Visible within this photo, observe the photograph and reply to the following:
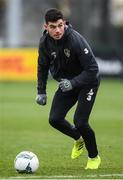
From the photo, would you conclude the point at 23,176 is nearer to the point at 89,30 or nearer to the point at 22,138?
the point at 22,138

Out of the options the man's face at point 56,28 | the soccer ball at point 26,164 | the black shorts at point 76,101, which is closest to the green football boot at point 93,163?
the black shorts at point 76,101

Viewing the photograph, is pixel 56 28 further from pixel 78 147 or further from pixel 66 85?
pixel 78 147

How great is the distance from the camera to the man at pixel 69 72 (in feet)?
40.1

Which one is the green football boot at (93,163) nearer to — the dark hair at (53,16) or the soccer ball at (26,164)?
the soccer ball at (26,164)

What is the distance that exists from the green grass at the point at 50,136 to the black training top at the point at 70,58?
1395 mm

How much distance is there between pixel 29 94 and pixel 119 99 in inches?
133

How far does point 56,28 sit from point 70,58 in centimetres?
57

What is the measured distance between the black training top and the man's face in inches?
6.3

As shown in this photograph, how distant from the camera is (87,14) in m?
54.0

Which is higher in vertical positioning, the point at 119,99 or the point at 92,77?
the point at 92,77

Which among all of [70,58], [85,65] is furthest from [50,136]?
[85,65]

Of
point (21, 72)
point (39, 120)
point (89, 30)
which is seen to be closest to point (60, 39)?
point (39, 120)

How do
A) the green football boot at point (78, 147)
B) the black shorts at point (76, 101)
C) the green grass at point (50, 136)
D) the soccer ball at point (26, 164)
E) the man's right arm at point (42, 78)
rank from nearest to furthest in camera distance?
the soccer ball at point (26, 164)
the black shorts at point (76, 101)
the green grass at point (50, 136)
the man's right arm at point (42, 78)
the green football boot at point (78, 147)

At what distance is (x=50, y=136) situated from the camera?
59.5 feet
